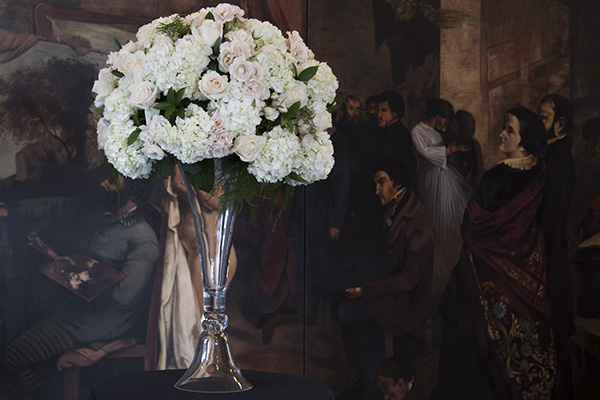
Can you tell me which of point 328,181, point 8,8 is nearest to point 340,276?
point 328,181

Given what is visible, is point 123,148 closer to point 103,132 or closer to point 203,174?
point 103,132

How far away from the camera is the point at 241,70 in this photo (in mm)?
2199

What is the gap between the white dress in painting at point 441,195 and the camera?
606 centimetres

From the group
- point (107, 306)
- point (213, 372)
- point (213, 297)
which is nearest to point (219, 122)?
point (213, 297)

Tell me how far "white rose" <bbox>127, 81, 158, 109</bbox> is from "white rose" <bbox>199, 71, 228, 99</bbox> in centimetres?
15

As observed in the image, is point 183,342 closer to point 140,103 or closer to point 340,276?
point 340,276

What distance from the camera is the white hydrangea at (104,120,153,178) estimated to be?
2295mm

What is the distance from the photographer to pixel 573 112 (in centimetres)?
616

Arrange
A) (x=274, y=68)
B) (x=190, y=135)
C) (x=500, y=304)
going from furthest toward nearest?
(x=500, y=304), (x=274, y=68), (x=190, y=135)

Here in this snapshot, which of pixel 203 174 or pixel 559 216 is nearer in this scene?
pixel 203 174

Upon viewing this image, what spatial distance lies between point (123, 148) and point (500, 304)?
448 centimetres

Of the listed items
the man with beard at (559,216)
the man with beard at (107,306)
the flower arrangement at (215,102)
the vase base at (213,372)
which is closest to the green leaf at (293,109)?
the flower arrangement at (215,102)

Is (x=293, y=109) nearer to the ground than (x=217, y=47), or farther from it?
nearer to the ground

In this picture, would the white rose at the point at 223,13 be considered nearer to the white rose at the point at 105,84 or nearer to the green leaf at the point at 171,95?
the green leaf at the point at 171,95
